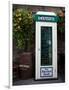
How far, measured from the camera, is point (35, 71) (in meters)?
5.51

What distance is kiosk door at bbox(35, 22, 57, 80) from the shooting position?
217 inches

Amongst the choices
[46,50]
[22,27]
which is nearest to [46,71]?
[46,50]

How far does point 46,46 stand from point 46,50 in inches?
3.1

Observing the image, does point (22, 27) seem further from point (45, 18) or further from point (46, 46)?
point (46, 46)

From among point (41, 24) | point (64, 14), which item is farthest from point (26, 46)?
point (64, 14)

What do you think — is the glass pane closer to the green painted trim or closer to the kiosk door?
the kiosk door

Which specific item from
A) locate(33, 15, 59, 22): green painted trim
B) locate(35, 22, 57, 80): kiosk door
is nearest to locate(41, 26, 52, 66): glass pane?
locate(35, 22, 57, 80): kiosk door

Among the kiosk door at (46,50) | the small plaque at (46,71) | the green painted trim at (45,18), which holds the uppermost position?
the green painted trim at (45,18)

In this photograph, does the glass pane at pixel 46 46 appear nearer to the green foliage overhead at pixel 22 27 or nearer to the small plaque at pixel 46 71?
the small plaque at pixel 46 71

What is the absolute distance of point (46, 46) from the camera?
5582 millimetres

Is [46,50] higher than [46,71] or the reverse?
higher

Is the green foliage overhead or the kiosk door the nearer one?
the green foliage overhead

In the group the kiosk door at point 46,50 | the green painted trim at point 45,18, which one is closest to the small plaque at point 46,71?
the kiosk door at point 46,50

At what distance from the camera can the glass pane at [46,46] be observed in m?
5.55
